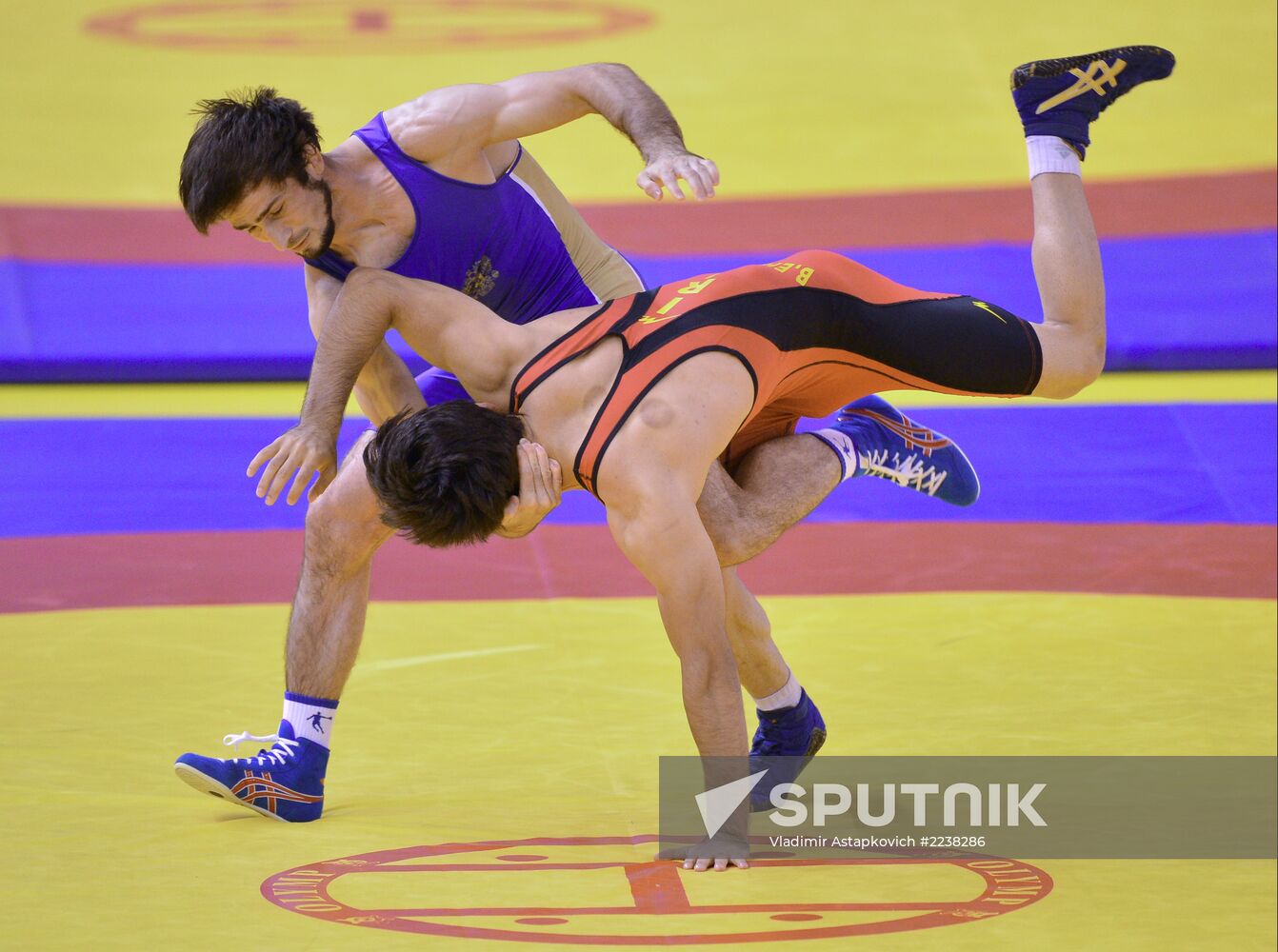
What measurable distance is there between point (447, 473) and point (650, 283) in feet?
14.3

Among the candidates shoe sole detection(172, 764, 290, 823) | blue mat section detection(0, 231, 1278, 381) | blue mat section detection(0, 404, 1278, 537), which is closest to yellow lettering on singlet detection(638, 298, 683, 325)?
shoe sole detection(172, 764, 290, 823)

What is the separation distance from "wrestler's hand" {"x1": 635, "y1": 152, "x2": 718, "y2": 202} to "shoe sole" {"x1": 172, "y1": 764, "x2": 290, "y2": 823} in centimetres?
135

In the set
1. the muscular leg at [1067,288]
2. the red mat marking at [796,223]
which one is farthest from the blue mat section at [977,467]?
the muscular leg at [1067,288]

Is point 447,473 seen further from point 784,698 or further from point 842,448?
point 842,448

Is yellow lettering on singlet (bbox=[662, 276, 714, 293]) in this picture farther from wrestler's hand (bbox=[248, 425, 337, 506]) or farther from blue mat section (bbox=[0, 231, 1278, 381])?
blue mat section (bbox=[0, 231, 1278, 381])

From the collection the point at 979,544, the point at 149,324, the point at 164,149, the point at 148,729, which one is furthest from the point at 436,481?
the point at 164,149

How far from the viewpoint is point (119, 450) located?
6.16 m

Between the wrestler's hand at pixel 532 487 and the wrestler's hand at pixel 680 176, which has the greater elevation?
the wrestler's hand at pixel 680 176

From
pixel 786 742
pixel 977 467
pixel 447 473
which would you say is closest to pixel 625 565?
pixel 977 467

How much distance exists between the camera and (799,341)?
3.33 m

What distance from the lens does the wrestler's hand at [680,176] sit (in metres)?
3.14

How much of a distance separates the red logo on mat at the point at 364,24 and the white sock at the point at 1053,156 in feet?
19.3

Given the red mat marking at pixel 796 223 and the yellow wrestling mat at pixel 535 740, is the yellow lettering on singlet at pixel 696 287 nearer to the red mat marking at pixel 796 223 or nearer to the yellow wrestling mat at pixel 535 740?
the yellow wrestling mat at pixel 535 740

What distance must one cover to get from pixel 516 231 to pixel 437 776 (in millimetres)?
1161
